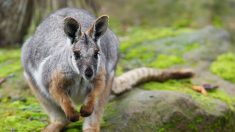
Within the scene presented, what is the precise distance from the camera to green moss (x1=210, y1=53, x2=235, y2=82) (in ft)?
22.9

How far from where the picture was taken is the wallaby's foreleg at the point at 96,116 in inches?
185

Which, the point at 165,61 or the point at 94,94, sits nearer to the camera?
the point at 94,94

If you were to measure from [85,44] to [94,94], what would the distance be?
0.50 m

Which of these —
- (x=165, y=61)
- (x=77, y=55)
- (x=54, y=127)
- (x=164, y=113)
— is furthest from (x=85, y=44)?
(x=165, y=61)

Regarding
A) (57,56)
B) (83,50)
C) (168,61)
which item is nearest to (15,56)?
(168,61)

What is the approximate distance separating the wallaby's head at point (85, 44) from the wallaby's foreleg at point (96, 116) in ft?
2.49

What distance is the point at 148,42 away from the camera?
827 centimetres

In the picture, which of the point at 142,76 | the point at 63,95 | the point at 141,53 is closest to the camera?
the point at 63,95

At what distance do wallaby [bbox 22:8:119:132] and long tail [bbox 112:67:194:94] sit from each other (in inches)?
19.0

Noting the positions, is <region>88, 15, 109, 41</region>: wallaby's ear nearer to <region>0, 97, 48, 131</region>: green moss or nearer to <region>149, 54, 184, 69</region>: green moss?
<region>0, 97, 48, 131</region>: green moss

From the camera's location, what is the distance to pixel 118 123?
16.1 feet

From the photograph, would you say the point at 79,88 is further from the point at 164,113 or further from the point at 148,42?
the point at 148,42

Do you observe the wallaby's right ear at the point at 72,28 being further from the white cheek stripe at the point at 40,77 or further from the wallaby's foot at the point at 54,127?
the wallaby's foot at the point at 54,127

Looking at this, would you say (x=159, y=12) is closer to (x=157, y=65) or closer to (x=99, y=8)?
(x=99, y=8)
